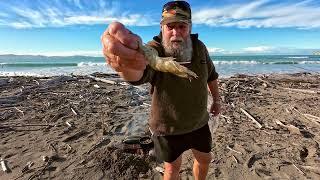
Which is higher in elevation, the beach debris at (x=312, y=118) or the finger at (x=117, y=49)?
the finger at (x=117, y=49)

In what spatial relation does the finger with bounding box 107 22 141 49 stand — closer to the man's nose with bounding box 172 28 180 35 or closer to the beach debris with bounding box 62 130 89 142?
the man's nose with bounding box 172 28 180 35

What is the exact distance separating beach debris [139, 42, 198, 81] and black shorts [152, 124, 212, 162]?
4.49ft

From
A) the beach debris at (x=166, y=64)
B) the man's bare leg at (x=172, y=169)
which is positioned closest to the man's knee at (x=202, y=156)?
the man's bare leg at (x=172, y=169)

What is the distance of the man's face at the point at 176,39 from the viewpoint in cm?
349

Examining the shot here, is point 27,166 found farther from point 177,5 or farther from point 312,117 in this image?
point 312,117

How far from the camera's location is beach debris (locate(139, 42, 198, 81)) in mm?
2473

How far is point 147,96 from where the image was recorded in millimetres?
10688

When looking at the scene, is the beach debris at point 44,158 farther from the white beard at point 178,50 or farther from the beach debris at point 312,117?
the beach debris at point 312,117

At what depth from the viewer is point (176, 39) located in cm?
348

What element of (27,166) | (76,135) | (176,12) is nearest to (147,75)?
(176,12)

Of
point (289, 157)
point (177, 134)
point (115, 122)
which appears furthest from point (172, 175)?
point (115, 122)

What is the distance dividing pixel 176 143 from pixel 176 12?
136cm

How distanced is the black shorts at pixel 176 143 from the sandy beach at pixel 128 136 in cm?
124

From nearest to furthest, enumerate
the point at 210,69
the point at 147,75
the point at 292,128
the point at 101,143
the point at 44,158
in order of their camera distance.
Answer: the point at 147,75, the point at 210,69, the point at 44,158, the point at 101,143, the point at 292,128
